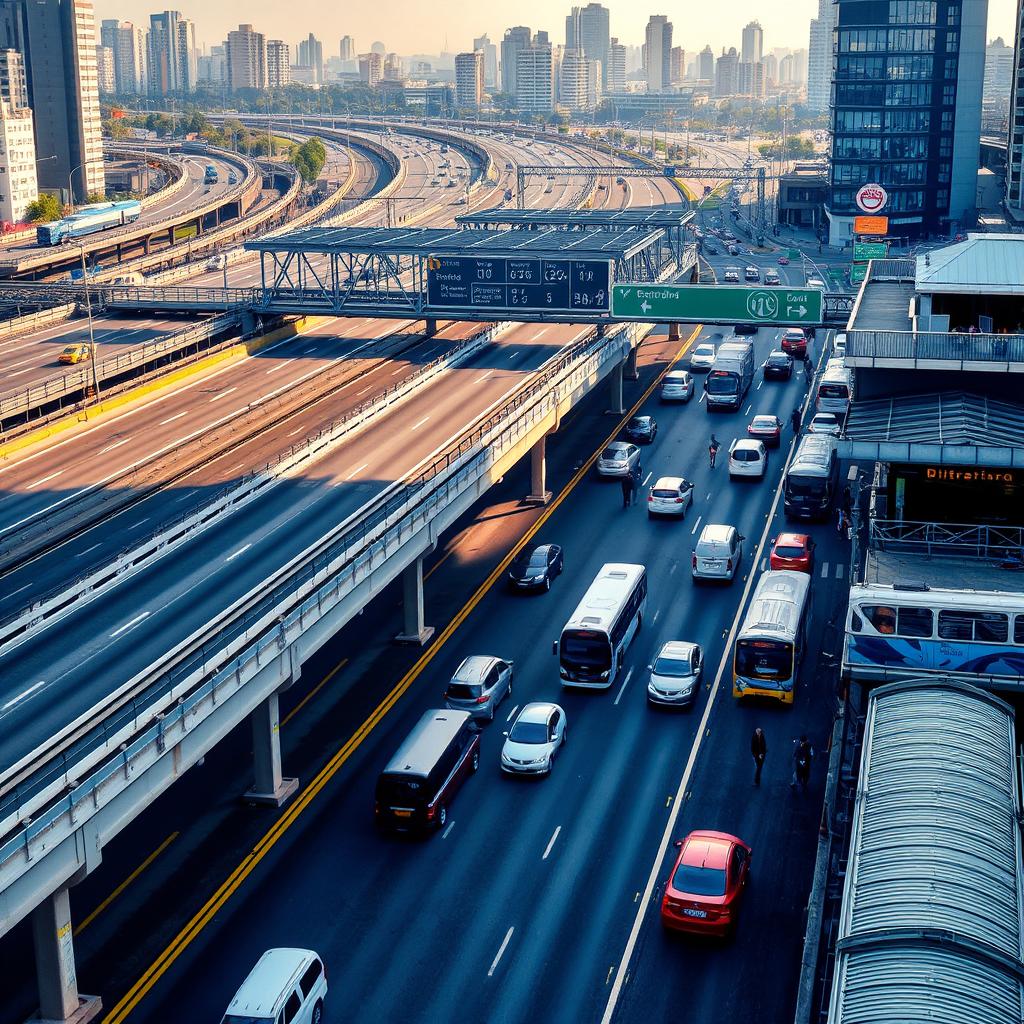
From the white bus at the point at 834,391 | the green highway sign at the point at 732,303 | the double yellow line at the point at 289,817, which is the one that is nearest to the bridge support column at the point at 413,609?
the double yellow line at the point at 289,817

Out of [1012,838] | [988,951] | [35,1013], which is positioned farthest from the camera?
[35,1013]

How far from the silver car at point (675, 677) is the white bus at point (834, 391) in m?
36.8

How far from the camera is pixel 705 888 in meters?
36.8

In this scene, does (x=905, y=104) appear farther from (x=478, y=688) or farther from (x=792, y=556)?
(x=478, y=688)

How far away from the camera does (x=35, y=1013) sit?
3394 centimetres

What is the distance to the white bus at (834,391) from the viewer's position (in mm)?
86875

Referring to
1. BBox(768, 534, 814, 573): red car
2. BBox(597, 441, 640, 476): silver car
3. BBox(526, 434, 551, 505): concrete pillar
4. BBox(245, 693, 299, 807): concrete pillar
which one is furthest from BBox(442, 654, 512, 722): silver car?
BBox(597, 441, 640, 476): silver car

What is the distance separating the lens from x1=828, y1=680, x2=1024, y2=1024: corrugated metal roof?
1039 inches

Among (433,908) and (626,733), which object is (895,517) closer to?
(626,733)

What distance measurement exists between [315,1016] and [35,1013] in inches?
265

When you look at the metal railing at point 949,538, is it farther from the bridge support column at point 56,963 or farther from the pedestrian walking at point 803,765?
the bridge support column at point 56,963

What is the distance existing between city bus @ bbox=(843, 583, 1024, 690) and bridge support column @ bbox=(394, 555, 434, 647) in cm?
1976

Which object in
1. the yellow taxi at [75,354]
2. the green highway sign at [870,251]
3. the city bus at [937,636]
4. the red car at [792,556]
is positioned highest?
the green highway sign at [870,251]

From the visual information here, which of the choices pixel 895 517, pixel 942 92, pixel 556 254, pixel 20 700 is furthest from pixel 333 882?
pixel 942 92
